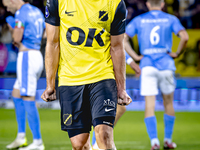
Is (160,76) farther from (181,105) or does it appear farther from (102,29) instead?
(181,105)

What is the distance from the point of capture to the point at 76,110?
9.05ft

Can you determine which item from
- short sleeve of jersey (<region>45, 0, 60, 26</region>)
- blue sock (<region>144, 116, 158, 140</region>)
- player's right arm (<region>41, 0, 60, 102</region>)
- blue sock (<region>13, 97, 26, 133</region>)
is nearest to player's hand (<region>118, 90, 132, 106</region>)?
player's right arm (<region>41, 0, 60, 102</region>)

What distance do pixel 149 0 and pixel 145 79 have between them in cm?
115

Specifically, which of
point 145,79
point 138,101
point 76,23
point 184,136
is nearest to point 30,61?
point 145,79

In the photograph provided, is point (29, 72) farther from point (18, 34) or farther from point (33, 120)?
point (33, 120)

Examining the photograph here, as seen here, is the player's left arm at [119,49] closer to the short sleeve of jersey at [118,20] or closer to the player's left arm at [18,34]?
the short sleeve of jersey at [118,20]

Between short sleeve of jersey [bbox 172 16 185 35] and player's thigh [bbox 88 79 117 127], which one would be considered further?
short sleeve of jersey [bbox 172 16 185 35]

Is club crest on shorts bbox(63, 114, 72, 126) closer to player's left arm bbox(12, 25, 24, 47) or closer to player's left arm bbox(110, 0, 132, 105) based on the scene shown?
player's left arm bbox(110, 0, 132, 105)

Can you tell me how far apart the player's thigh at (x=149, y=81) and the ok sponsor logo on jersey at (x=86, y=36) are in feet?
7.74

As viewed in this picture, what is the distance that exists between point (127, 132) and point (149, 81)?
2175mm

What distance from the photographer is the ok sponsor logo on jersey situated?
107 inches

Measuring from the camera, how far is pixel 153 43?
16.5 feet

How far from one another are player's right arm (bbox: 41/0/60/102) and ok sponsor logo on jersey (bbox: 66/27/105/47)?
0.13 metres

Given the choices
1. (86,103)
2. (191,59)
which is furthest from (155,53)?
(191,59)
